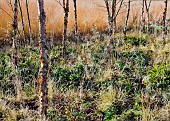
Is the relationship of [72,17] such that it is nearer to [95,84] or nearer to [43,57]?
[95,84]

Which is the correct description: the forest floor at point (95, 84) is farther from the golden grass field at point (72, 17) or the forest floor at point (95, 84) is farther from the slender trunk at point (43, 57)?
the golden grass field at point (72, 17)

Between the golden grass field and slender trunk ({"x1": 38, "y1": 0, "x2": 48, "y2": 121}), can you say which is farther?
the golden grass field

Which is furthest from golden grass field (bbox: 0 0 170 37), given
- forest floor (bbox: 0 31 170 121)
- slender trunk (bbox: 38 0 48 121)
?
slender trunk (bbox: 38 0 48 121)

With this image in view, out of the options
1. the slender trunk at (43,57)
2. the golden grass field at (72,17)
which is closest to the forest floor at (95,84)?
the slender trunk at (43,57)

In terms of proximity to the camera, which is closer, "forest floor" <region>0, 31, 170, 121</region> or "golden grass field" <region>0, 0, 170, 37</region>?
"forest floor" <region>0, 31, 170, 121</region>

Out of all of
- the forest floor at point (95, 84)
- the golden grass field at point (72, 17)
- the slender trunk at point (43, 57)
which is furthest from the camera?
the golden grass field at point (72, 17)

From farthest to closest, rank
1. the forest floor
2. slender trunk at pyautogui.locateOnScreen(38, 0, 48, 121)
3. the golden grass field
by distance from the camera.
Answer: the golden grass field, the forest floor, slender trunk at pyautogui.locateOnScreen(38, 0, 48, 121)

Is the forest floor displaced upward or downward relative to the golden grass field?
downward

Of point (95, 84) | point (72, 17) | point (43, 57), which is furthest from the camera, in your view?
point (72, 17)

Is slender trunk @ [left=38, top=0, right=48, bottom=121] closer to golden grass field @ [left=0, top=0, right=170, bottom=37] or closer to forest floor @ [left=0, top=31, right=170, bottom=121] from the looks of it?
→ forest floor @ [left=0, top=31, right=170, bottom=121]

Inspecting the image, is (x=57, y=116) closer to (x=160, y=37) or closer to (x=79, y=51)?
(x=79, y=51)

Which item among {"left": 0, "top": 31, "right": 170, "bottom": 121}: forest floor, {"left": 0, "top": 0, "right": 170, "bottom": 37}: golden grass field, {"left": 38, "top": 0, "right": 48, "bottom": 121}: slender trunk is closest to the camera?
{"left": 38, "top": 0, "right": 48, "bottom": 121}: slender trunk

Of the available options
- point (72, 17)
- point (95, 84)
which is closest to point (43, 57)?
point (95, 84)

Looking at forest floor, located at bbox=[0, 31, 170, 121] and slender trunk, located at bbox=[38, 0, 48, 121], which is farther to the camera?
forest floor, located at bbox=[0, 31, 170, 121]
